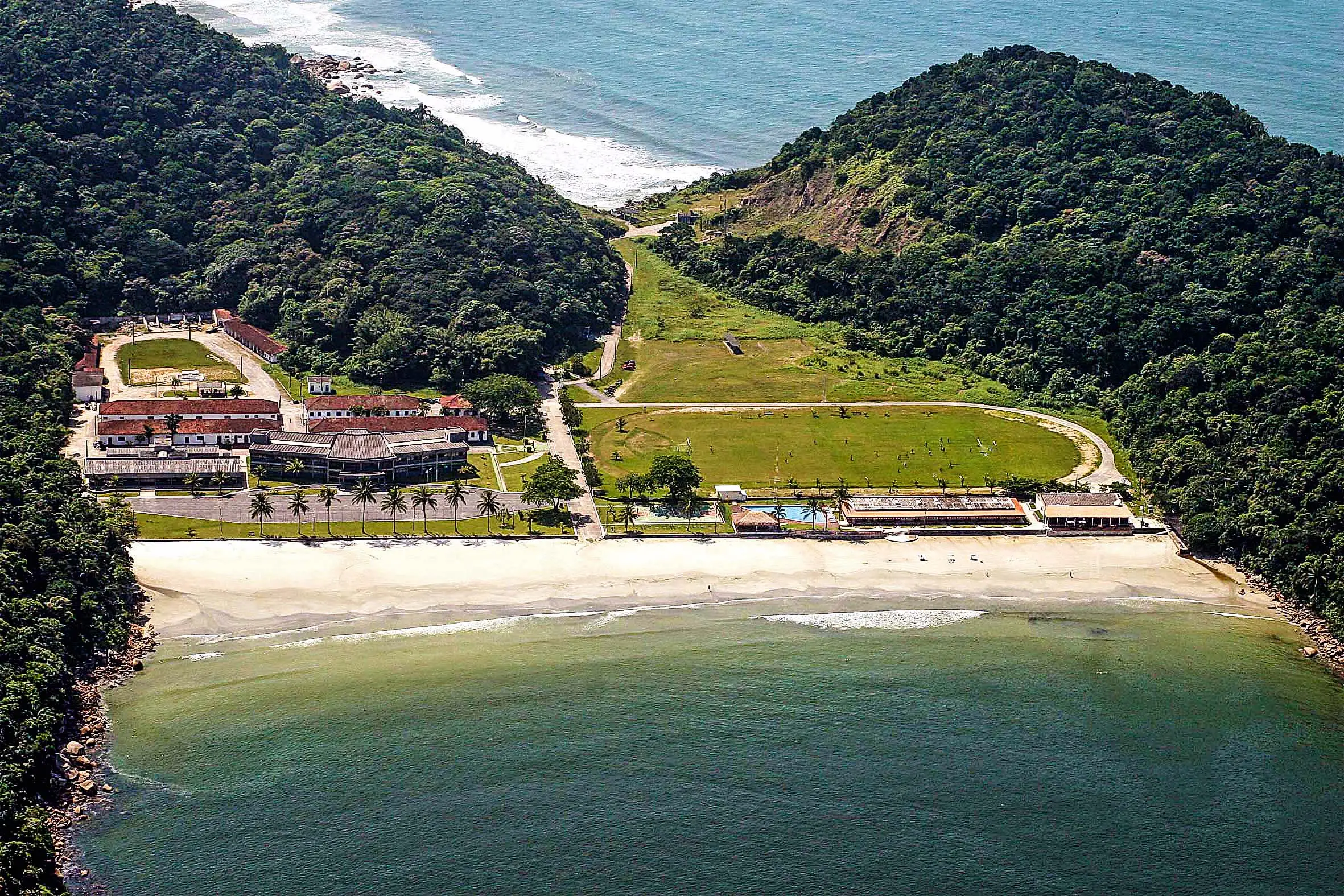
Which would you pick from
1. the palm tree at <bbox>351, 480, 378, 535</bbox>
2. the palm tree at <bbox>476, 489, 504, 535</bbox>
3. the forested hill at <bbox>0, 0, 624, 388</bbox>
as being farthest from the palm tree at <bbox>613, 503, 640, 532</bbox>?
the forested hill at <bbox>0, 0, 624, 388</bbox>

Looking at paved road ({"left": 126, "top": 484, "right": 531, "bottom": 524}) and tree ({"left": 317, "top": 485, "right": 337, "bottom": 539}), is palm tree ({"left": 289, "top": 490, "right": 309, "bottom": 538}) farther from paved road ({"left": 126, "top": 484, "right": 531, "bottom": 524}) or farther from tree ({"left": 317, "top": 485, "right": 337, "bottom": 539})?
tree ({"left": 317, "top": 485, "right": 337, "bottom": 539})

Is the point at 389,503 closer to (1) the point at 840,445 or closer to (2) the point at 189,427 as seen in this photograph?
(2) the point at 189,427

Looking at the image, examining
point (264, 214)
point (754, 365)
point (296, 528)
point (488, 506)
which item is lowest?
point (296, 528)

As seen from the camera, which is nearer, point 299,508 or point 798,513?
point 299,508

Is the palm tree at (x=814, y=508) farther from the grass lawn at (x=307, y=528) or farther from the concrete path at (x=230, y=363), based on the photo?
the concrete path at (x=230, y=363)

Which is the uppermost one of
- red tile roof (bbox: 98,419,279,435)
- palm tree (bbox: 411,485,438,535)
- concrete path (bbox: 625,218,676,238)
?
concrete path (bbox: 625,218,676,238)

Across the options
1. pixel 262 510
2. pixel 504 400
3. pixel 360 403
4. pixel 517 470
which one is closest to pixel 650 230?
pixel 504 400
